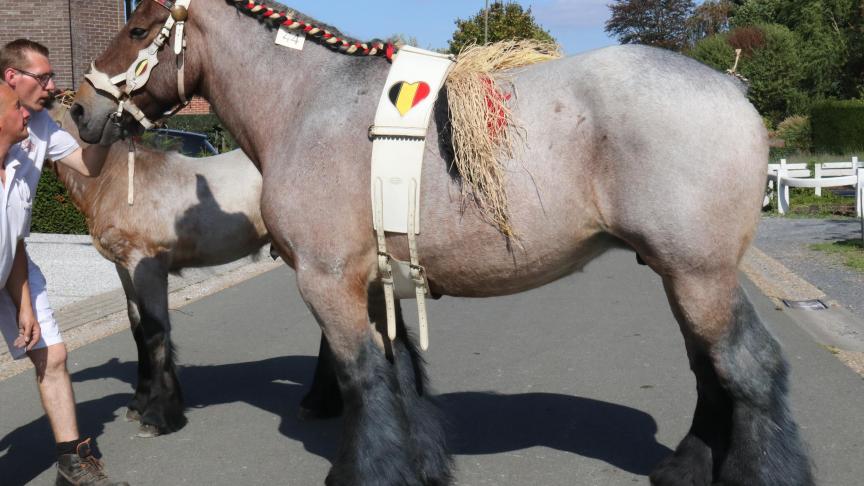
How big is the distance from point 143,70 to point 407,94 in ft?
4.27

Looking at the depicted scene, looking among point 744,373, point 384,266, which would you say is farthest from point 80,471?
point 744,373

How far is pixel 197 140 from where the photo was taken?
49.0 feet

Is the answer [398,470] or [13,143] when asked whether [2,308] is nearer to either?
[13,143]

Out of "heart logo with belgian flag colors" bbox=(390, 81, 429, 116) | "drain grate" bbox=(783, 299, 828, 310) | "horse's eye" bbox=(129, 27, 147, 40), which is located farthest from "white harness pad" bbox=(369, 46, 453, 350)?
"drain grate" bbox=(783, 299, 828, 310)

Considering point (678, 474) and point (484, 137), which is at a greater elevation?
point (484, 137)

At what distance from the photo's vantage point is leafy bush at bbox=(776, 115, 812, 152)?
29.8 meters

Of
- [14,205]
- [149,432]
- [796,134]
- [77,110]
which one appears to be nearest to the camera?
[14,205]

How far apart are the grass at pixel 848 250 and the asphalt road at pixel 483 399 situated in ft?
8.78

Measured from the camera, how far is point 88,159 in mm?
4645

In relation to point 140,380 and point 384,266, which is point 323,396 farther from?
point 384,266

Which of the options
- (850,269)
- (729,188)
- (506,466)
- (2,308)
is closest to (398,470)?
(506,466)

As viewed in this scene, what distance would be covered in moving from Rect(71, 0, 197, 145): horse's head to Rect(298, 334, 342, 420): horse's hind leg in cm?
182

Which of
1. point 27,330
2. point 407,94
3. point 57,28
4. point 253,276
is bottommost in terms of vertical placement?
point 253,276

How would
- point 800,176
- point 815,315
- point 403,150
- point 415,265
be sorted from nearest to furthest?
point 403,150
point 415,265
point 815,315
point 800,176
